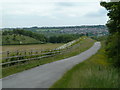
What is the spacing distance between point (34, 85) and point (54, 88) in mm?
1104

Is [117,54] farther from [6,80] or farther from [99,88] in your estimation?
[6,80]

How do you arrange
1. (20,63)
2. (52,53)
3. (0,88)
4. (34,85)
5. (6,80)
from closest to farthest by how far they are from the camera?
1. (0,88)
2. (34,85)
3. (6,80)
4. (20,63)
5. (52,53)

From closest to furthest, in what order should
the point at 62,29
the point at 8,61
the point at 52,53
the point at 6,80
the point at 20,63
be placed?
the point at 6,80 → the point at 8,61 → the point at 20,63 → the point at 52,53 → the point at 62,29

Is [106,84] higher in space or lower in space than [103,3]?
lower

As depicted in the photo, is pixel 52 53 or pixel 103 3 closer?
pixel 103 3

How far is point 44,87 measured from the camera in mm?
11141

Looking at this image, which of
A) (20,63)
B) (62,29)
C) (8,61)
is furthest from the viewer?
(62,29)


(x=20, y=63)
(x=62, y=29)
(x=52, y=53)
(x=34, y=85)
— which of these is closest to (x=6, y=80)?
(x=34, y=85)

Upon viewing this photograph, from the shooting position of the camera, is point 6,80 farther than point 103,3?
No

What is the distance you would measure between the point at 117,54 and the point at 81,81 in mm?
7292

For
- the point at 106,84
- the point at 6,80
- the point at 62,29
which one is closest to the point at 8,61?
the point at 6,80

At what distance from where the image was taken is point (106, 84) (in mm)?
12008

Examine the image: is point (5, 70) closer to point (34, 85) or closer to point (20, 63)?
point (20, 63)

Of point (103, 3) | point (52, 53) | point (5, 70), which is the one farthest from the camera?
point (52, 53)
